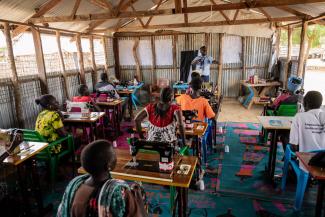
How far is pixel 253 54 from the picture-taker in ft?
33.8

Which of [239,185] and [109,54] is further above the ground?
[109,54]

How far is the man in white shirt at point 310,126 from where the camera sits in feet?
9.97

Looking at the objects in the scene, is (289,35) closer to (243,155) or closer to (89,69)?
(243,155)

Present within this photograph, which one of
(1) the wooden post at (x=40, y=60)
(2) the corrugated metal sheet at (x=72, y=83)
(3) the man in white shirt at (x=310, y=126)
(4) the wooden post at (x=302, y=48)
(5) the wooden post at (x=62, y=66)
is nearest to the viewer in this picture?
(3) the man in white shirt at (x=310, y=126)

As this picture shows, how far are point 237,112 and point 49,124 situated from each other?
6595 mm

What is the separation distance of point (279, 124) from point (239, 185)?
48.3 inches

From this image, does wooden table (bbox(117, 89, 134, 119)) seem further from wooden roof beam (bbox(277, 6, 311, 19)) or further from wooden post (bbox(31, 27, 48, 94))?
wooden roof beam (bbox(277, 6, 311, 19))

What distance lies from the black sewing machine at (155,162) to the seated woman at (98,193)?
746 millimetres

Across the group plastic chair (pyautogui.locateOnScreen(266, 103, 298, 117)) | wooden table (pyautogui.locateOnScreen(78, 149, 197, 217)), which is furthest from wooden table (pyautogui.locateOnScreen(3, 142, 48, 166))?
plastic chair (pyautogui.locateOnScreen(266, 103, 298, 117))

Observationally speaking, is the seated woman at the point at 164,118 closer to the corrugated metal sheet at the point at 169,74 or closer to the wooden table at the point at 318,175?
the wooden table at the point at 318,175

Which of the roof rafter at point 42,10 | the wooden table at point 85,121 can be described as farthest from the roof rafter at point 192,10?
the wooden table at point 85,121

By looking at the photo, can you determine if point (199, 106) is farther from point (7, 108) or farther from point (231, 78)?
point (231, 78)

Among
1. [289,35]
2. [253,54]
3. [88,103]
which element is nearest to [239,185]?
[88,103]

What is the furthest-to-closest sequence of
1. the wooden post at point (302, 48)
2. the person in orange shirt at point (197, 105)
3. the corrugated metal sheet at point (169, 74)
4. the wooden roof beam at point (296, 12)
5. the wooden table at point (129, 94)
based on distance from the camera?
the corrugated metal sheet at point (169, 74)
the wooden table at point (129, 94)
the wooden post at point (302, 48)
the wooden roof beam at point (296, 12)
the person in orange shirt at point (197, 105)
